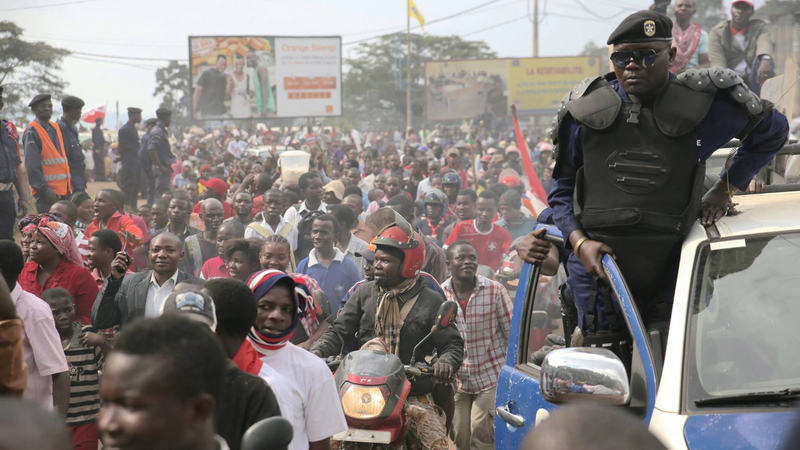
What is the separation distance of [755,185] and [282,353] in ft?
7.25

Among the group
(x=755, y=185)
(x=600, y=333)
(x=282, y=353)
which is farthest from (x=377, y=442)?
(x=755, y=185)

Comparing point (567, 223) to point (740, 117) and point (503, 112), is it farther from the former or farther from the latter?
point (503, 112)

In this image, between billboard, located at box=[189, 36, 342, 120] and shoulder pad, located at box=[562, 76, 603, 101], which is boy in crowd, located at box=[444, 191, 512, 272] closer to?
shoulder pad, located at box=[562, 76, 603, 101]

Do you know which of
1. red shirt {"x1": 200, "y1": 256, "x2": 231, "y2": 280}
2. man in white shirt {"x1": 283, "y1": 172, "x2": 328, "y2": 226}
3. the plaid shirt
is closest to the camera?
the plaid shirt

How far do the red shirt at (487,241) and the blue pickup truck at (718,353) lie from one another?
6.93 meters

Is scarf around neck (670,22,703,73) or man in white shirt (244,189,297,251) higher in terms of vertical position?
scarf around neck (670,22,703,73)

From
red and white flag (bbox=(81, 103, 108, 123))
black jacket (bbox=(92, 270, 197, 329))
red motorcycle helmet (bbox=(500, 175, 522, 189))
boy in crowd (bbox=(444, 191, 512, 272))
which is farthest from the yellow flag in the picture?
black jacket (bbox=(92, 270, 197, 329))

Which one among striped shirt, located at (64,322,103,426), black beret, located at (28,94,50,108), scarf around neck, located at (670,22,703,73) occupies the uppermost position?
scarf around neck, located at (670,22,703,73)

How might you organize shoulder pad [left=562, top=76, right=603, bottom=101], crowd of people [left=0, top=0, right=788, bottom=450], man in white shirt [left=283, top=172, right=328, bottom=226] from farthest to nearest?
man in white shirt [left=283, top=172, right=328, bottom=226] → shoulder pad [left=562, top=76, right=603, bottom=101] → crowd of people [left=0, top=0, right=788, bottom=450]

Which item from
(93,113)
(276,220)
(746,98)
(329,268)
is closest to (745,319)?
(746,98)

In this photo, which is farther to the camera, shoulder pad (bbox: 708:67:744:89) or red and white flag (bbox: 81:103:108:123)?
red and white flag (bbox: 81:103:108:123)

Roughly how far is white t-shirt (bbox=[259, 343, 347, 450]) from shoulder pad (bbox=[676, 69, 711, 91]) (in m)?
1.82

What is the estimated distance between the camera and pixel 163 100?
8069 cm

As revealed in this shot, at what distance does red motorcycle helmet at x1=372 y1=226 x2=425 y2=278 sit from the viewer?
5707 millimetres
